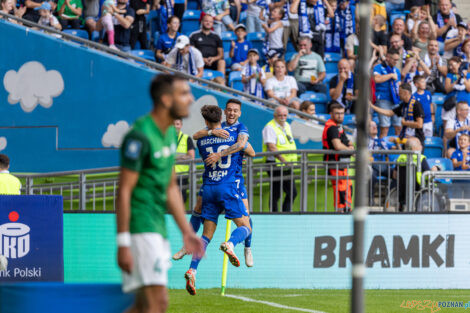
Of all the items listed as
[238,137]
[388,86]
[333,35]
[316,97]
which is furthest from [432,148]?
[238,137]

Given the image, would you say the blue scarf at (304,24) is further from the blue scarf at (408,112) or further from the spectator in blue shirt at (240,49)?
the blue scarf at (408,112)

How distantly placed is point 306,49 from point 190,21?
9.27ft

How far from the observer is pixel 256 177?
1518 centimetres

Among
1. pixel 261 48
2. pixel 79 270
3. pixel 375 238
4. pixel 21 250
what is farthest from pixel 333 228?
pixel 261 48

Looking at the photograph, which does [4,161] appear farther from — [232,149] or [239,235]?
[239,235]

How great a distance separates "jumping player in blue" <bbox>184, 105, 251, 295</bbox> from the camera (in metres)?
11.3

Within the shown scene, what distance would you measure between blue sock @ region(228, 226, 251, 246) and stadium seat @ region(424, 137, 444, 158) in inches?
313

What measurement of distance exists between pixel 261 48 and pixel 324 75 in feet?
6.12

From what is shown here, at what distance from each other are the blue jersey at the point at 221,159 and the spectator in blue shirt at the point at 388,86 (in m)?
7.53

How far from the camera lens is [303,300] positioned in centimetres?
1191

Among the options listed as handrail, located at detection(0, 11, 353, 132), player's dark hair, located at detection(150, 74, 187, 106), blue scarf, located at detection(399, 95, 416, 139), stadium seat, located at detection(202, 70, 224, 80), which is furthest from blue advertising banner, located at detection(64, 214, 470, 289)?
player's dark hair, located at detection(150, 74, 187, 106)

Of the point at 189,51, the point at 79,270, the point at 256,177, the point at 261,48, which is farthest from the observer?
the point at 261,48

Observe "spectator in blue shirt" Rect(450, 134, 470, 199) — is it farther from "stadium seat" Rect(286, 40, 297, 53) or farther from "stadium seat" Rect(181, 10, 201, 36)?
Result: "stadium seat" Rect(181, 10, 201, 36)

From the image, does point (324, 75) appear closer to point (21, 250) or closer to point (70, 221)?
point (70, 221)
